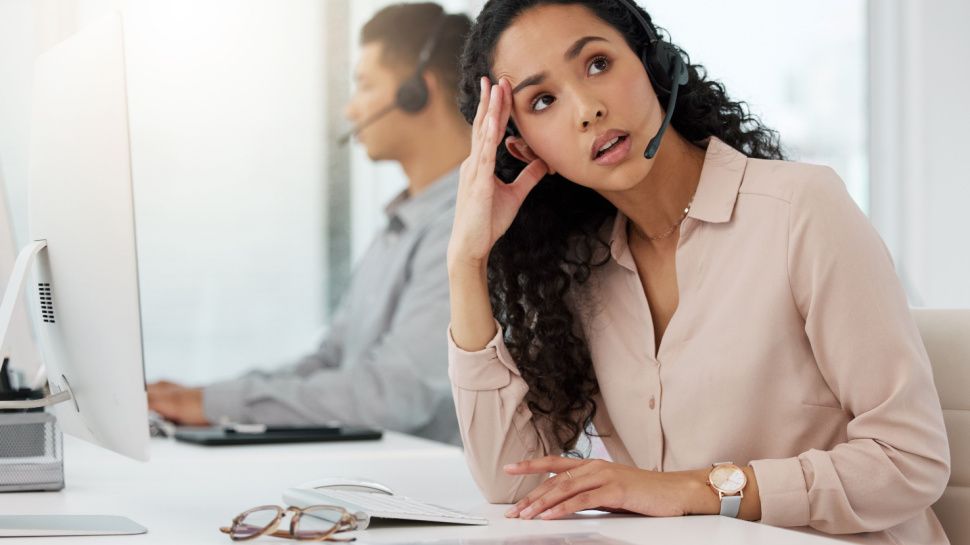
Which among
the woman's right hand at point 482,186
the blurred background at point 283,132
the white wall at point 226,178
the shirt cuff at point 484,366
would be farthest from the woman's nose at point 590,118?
the white wall at point 226,178

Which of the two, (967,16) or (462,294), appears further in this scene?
(967,16)

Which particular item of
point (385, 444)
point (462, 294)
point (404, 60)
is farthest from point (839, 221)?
point (404, 60)

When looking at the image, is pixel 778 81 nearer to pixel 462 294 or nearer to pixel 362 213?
pixel 362 213

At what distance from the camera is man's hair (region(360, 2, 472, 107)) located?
3.39 metres

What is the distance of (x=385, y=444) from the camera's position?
2115mm

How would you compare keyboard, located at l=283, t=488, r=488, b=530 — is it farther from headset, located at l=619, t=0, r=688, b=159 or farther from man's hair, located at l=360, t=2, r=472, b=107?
man's hair, located at l=360, t=2, r=472, b=107

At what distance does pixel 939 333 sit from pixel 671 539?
1.83ft

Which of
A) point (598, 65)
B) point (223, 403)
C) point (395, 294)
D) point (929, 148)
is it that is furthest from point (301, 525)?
point (929, 148)

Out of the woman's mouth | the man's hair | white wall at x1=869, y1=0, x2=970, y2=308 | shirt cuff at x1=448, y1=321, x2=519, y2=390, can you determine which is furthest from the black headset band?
the man's hair

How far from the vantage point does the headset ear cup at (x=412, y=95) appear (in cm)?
334

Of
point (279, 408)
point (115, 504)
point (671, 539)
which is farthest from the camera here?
point (279, 408)

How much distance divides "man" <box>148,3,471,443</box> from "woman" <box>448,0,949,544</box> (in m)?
1.29

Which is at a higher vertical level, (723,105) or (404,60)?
(404,60)

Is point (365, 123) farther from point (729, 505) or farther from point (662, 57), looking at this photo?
point (729, 505)
